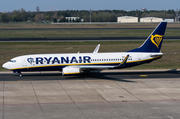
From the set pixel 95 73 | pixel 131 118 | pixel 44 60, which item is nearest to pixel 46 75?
pixel 44 60

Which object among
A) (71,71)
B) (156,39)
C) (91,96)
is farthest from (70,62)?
(156,39)

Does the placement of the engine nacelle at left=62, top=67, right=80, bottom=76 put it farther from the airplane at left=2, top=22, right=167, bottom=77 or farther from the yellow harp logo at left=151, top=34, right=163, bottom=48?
the yellow harp logo at left=151, top=34, right=163, bottom=48

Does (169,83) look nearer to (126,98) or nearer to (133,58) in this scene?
(133,58)

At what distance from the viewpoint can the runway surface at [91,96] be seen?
2445 centimetres

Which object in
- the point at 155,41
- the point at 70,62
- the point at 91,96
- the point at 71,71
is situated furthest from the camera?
the point at 155,41

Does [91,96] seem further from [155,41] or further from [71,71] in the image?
[155,41]

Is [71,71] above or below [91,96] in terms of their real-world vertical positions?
above

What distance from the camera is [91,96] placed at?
30.4 metres

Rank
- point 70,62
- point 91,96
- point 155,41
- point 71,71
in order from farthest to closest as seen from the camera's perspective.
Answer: point 155,41
point 70,62
point 71,71
point 91,96

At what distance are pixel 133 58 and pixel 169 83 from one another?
23.3ft

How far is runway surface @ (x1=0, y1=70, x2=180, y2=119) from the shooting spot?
24.5 meters

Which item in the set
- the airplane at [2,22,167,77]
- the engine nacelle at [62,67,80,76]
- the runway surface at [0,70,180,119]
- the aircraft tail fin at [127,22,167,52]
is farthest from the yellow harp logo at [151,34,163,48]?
the engine nacelle at [62,67,80,76]

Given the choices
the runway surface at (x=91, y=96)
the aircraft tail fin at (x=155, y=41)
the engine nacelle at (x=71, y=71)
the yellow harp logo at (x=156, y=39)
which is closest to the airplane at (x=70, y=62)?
the engine nacelle at (x=71, y=71)

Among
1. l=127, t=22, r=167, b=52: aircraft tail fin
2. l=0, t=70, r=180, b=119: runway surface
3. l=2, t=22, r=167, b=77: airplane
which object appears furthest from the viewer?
l=127, t=22, r=167, b=52: aircraft tail fin
